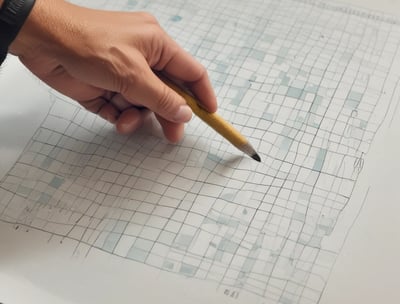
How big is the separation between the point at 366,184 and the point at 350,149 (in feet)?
0.17

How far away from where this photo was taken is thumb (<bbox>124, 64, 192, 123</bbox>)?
1.89 ft

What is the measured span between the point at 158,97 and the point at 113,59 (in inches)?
2.5

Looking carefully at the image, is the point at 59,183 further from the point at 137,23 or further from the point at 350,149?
the point at 350,149

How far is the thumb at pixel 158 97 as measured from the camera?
577 millimetres

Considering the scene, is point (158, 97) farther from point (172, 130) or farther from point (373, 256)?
point (373, 256)

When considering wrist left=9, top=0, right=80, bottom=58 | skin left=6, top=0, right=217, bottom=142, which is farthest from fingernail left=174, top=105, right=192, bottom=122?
wrist left=9, top=0, right=80, bottom=58

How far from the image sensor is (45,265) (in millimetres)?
535

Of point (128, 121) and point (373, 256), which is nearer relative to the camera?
point (373, 256)

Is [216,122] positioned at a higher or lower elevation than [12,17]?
lower

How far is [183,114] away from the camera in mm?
589

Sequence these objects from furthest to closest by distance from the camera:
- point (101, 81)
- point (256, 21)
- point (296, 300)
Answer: point (256, 21) < point (101, 81) < point (296, 300)

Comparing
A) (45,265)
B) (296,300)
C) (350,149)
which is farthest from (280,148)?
(45,265)

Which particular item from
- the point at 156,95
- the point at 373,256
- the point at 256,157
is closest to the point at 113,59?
the point at 156,95

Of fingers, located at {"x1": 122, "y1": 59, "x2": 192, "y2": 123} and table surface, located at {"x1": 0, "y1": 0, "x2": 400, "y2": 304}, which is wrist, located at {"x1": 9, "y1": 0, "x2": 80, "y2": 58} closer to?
fingers, located at {"x1": 122, "y1": 59, "x2": 192, "y2": 123}
